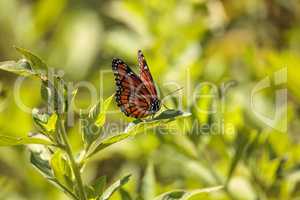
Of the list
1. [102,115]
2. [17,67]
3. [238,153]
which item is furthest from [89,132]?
[238,153]

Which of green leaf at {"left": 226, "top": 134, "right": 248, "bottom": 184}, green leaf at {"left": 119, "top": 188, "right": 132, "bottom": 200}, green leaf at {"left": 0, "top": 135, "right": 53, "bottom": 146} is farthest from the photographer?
green leaf at {"left": 226, "top": 134, "right": 248, "bottom": 184}

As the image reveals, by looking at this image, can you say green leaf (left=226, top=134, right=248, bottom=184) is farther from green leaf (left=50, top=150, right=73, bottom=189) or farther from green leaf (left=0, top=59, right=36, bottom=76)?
green leaf (left=0, top=59, right=36, bottom=76)

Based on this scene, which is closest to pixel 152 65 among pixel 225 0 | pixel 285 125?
pixel 285 125

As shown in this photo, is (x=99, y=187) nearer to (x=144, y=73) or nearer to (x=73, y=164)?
(x=73, y=164)

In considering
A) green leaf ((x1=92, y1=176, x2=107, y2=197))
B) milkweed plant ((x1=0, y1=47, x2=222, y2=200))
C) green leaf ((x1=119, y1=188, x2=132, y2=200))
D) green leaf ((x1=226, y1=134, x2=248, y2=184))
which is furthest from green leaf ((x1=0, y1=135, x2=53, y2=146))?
green leaf ((x1=226, y1=134, x2=248, y2=184))

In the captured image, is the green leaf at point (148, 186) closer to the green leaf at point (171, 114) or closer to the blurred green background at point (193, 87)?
the blurred green background at point (193, 87)

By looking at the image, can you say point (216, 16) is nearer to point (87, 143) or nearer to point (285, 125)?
point (285, 125)
